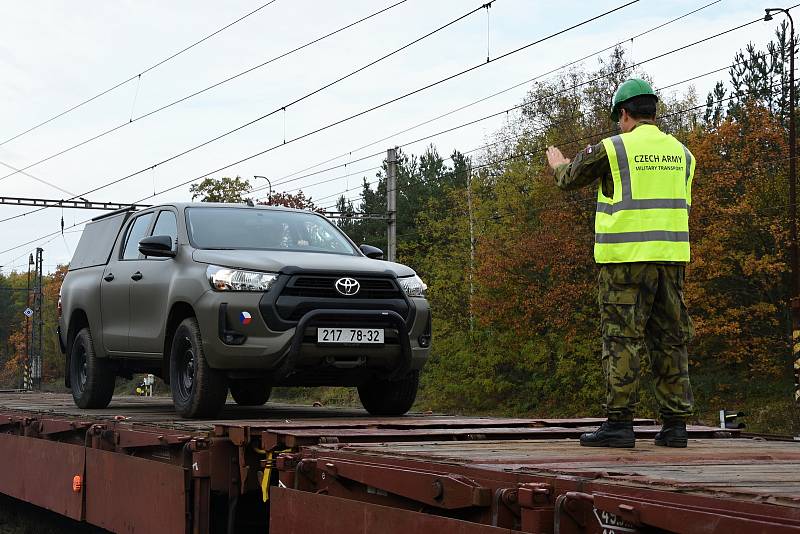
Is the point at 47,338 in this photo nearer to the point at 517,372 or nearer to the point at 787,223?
the point at 517,372

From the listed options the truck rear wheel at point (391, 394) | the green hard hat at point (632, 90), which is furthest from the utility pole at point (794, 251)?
the green hard hat at point (632, 90)

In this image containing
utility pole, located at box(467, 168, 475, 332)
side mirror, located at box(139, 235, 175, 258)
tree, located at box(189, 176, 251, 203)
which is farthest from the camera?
tree, located at box(189, 176, 251, 203)

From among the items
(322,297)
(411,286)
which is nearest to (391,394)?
(411,286)

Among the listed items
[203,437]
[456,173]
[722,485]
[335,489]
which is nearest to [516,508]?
[722,485]

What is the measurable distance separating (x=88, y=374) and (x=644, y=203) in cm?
592

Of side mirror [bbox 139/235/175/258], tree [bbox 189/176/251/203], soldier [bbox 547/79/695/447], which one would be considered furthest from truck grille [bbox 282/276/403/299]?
tree [bbox 189/176/251/203]

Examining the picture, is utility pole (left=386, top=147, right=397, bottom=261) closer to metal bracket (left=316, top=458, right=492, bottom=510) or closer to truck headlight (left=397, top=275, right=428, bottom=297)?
truck headlight (left=397, top=275, right=428, bottom=297)

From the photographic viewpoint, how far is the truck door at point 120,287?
917 cm

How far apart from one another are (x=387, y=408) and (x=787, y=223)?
25.8m

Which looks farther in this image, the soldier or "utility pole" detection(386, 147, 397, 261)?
"utility pole" detection(386, 147, 397, 261)

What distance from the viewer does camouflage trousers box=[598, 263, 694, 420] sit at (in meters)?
5.34

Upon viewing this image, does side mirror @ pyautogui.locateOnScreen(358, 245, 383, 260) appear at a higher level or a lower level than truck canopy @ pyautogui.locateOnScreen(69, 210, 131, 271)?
lower

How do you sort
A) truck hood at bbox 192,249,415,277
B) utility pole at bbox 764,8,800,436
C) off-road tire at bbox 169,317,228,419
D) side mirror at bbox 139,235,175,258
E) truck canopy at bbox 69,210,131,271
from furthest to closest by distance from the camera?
utility pole at bbox 764,8,800,436 → truck canopy at bbox 69,210,131,271 → side mirror at bbox 139,235,175,258 → off-road tire at bbox 169,317,228,419 → truck hood at bbox 192,249,415,277

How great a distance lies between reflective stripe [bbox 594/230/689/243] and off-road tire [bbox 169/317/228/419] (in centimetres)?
335
